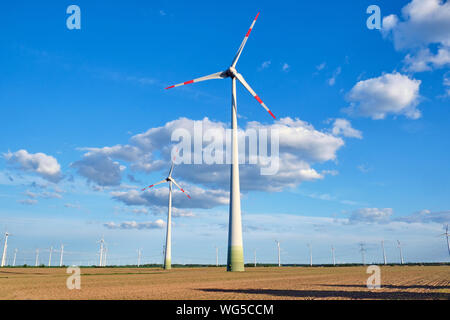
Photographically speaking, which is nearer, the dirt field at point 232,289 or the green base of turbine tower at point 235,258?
the dirt field at point 232,289

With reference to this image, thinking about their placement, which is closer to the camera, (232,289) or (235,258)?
(232,289)

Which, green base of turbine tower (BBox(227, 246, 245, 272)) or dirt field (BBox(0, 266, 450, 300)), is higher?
green base of turbine tower (BBox(227, 246, 245, 272))

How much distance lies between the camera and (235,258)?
63.7m

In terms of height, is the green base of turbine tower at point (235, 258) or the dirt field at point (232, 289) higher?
the green base of turbine tower at point (235, 258)

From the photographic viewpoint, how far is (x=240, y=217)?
64.6 m

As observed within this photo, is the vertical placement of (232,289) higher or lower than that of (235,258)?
lower

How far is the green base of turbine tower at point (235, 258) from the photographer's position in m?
63.6

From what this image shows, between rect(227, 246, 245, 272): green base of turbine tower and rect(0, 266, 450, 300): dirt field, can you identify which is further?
rect(227, 246, 245, 272): green base of turbine tower

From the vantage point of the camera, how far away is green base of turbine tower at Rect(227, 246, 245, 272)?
209ft
